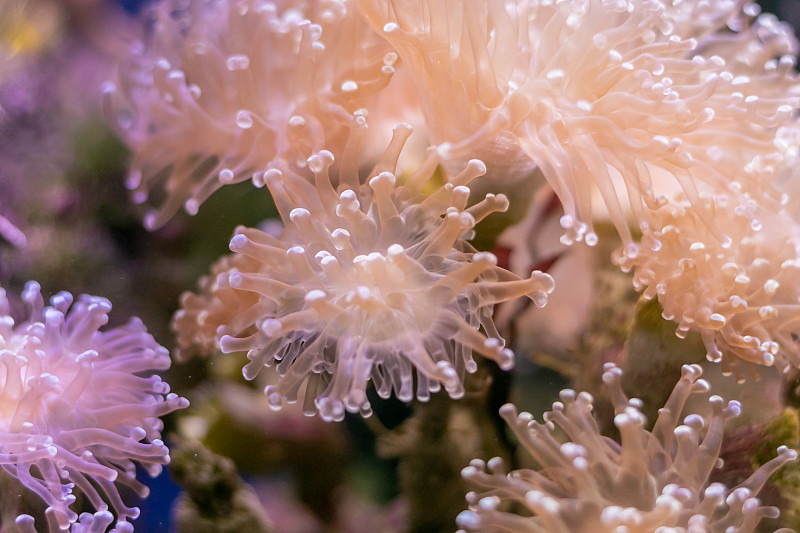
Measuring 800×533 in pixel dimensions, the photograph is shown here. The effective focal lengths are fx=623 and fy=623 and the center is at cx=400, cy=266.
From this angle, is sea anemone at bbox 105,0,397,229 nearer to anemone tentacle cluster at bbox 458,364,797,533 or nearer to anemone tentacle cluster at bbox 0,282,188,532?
anemone tentacle cluster at bbox 0,282,188,532

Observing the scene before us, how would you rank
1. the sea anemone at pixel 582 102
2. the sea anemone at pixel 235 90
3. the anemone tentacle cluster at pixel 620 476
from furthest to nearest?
the sea anemone at pixel 235 90
the sea anemone at pixel 582 102
the anemone tentacle cluster at pixel 620 476

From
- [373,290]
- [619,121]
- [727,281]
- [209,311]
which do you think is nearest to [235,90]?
[209,311]

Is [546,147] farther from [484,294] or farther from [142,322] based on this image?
[142,322]

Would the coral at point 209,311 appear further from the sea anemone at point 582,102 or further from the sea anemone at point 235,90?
the sea anemone at point 582,102

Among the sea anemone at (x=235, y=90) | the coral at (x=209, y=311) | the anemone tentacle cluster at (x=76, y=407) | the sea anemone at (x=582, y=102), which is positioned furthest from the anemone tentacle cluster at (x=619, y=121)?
the anemone tentacle cluster at (x=76, y=407)

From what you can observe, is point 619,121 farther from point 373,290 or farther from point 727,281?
point 373,290

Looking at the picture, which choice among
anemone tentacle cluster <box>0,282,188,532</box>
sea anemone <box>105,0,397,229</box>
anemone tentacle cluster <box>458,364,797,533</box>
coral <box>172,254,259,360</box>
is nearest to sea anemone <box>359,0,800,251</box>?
sea anemone <box>105,0,397,229</box>
